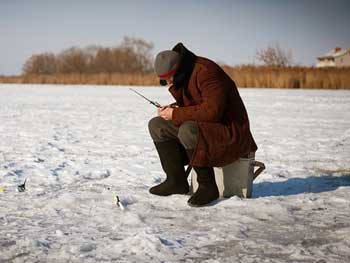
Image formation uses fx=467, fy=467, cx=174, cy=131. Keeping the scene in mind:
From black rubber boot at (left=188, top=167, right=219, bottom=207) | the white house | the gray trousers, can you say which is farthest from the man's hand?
the white house

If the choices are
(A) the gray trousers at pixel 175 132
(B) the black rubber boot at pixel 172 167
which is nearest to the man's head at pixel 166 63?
(A) the gray trousers at pixel 175 132

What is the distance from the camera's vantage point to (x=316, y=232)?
8.73 ft

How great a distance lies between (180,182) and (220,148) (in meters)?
0.52

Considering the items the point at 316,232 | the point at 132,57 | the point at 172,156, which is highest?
the point at 132,57

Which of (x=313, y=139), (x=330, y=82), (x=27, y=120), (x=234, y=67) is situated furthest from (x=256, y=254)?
(x=234, y=67)

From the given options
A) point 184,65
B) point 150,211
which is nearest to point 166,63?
point 184,65

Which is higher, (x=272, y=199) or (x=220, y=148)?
(x=220, y=148)

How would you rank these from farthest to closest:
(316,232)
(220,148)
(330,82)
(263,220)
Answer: (330,82) → (220,148) → (263,220) → (316,232)

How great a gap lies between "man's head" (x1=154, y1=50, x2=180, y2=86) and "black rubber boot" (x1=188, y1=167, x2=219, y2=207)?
2.24 feet

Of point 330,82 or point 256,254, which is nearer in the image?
point 256,254

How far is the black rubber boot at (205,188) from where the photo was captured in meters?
3.16

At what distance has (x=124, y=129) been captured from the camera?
7.95 m

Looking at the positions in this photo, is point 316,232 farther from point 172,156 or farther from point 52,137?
point 52,137

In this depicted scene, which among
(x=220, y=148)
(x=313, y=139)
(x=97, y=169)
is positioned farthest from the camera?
(x=313, y=139)
